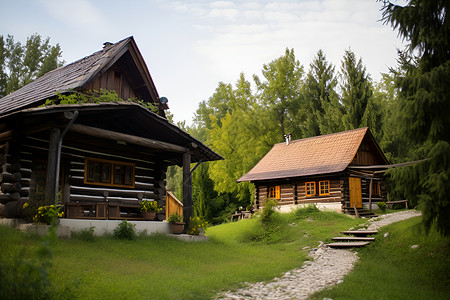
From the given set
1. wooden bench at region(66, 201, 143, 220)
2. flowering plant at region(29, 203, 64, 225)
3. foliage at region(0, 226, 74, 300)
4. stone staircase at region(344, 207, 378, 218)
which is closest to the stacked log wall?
wooden bench at region(66, 201, 143, 220)

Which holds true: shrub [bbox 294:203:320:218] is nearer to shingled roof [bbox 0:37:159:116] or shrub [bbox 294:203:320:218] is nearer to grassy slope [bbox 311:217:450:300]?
grassy slope [bbox 311:217:450:300]

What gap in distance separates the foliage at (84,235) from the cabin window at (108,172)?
3.07 m

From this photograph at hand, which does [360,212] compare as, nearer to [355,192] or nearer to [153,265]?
[355,192]

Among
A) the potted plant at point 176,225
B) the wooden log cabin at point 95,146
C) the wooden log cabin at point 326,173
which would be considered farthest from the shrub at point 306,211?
the potted plant at point 176,225

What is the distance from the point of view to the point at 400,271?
10.6 metres

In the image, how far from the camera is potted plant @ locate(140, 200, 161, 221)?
1449 centimetres

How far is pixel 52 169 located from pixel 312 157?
18.3 m

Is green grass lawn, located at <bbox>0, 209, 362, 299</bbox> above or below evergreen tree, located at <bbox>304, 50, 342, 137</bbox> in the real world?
below

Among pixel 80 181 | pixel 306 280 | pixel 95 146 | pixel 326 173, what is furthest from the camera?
pixel 326 173

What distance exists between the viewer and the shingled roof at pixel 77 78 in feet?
42.3

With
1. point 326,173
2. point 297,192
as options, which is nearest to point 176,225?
point 326,173

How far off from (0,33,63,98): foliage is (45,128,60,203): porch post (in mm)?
24847

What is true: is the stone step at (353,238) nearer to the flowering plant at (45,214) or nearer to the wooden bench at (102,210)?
the wooden bench at (102,210)

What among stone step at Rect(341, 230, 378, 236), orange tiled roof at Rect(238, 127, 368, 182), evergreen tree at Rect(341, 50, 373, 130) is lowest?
stone step at Rect(341, 230, 378, 236)
